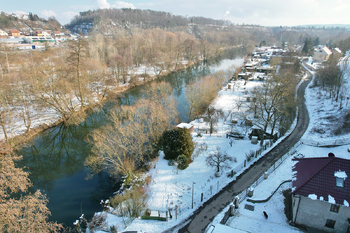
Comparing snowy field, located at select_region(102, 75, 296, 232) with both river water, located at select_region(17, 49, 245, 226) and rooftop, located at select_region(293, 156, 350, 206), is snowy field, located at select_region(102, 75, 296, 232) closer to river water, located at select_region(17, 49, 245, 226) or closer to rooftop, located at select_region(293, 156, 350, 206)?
river water, located at select_region(17, 49, 245, 226)

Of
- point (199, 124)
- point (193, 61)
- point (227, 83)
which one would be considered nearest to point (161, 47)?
point (193, 61)

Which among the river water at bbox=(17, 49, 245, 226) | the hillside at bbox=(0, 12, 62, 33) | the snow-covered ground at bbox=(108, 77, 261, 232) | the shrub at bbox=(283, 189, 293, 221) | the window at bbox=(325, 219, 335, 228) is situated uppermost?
the hillside at bbox=(0, 12, 62, 33)

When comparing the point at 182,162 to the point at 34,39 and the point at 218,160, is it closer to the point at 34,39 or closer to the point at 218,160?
the point at 218,160

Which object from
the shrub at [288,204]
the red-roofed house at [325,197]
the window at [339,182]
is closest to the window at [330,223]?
the red-roofed house at [325,197]

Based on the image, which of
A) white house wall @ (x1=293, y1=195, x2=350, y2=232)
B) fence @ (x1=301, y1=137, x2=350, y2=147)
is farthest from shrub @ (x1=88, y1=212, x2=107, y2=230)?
fence @ (x1=301, y1=137, x2=350, y2=147)

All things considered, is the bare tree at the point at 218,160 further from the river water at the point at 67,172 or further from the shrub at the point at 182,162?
the river water at the point at 67,172

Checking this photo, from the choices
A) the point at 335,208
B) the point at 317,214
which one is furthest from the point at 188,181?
the point at 335,208
